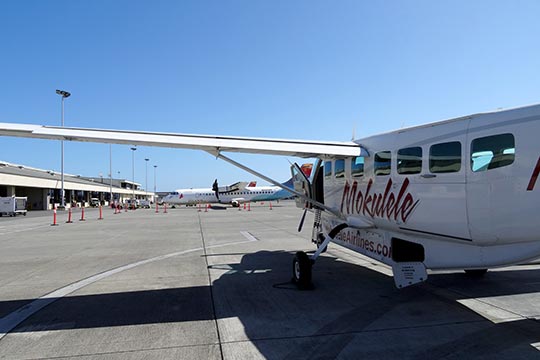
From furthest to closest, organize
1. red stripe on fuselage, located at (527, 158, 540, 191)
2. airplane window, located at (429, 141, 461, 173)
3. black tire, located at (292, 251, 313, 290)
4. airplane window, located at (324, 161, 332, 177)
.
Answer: airplane window, located at (324, 161, 332, 177) < black tire, located at (292, 251, 313, 290) < airplane window, located at (429, 141, 461, 173) < red stripe on fuselage, located at (527, 158, 540, 191)

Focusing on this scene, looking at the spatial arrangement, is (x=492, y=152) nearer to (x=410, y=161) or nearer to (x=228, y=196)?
(x=410, y=161)

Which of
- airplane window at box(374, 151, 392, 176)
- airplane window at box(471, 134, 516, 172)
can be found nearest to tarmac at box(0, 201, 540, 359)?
airplane window at box(471, 134, 516, 172)

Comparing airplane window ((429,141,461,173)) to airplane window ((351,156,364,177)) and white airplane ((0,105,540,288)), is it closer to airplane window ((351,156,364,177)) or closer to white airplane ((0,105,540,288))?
white airplane ((0,105,540,288))

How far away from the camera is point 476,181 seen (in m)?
4.68

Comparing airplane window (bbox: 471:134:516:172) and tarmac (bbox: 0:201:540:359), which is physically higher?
airplane window (bbox: 471:134:516:172)

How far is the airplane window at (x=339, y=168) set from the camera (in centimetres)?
773

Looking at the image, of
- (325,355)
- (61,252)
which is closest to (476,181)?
(325,355)

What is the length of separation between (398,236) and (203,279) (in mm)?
4224

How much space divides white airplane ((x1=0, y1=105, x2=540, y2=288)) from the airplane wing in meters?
0.02

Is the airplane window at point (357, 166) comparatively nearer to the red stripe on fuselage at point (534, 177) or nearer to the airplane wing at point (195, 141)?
the airplane wing at point (195, 141)

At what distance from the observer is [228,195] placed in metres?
56.6

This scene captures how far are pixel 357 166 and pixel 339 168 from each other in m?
0.82

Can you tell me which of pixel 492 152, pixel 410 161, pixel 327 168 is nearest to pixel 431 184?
pixel 410 161

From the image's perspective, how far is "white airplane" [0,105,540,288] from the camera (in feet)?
14.3
